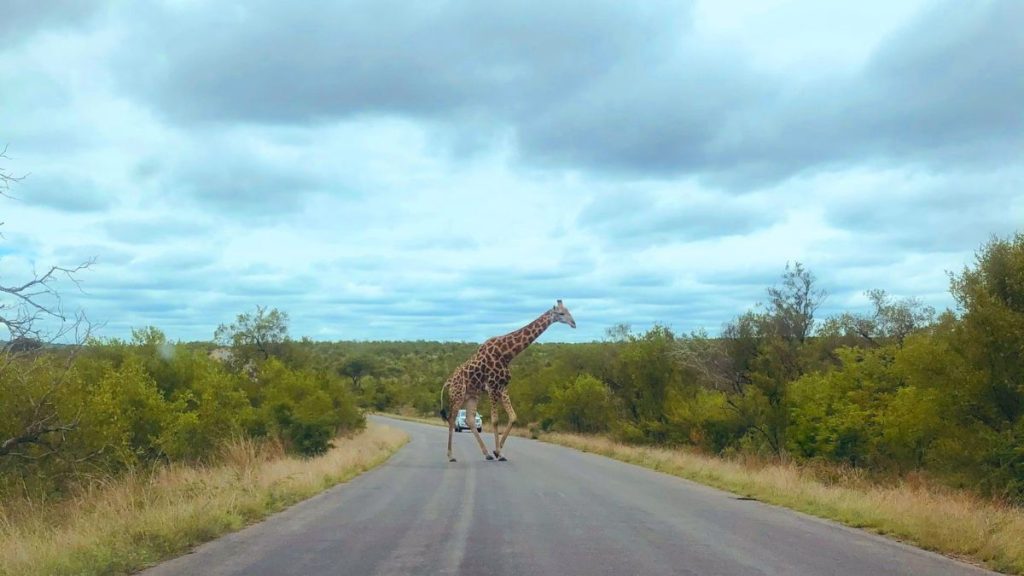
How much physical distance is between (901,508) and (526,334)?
1551 cm

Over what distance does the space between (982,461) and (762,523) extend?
736 centimetres

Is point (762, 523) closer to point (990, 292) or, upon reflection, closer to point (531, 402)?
point (990, 292)

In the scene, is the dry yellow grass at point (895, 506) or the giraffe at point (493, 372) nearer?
the dry yellow grass at point (895, 506)

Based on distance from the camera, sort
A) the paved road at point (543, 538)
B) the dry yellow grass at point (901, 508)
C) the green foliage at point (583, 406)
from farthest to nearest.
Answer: the green foliage at point (583, 406), the dry yellow grass at point (901, 508), the paved road at point (543, 538)

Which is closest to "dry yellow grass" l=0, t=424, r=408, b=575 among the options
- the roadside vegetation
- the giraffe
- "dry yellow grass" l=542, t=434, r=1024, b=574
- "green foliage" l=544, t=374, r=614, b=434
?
the roadside vegetation

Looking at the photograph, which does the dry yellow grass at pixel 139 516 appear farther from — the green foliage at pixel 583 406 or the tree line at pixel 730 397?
the green foliage at pixel 583 406

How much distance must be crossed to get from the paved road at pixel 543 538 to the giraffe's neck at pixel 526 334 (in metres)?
9.33

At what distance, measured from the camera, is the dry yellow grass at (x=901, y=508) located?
11070 mm

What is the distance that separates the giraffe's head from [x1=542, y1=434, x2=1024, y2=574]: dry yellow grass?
17.5 ft

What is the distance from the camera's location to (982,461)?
18.5 metres

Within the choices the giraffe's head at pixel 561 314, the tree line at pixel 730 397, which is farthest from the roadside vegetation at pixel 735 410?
the giraffe's head at pixel 561 314

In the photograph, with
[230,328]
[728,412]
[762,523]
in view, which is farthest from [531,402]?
[762,523]

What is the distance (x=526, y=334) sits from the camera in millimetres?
28578

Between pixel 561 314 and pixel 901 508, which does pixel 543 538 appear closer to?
pixel 901 508
